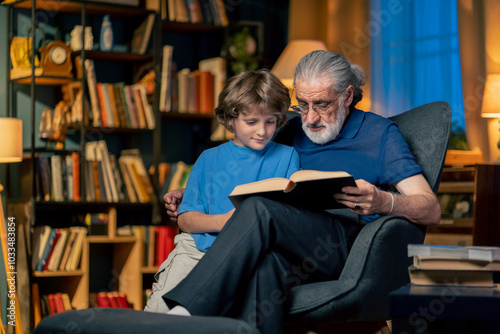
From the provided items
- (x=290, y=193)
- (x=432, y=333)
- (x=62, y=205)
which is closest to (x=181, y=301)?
(x=290, y=193)

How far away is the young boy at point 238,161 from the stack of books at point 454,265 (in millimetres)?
596

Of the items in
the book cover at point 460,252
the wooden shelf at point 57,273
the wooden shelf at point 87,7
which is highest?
the wooden shelf at point 87,7

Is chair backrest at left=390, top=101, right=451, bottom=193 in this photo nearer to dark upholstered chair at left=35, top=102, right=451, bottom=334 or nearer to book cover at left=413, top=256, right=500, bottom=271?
dark upholstered chair at left=35, top=102, right=451, bottom=334

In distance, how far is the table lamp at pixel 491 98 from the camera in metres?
3.43

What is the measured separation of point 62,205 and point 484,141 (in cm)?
226

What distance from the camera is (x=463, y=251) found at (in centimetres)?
148

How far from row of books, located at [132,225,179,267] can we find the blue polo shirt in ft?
5.72

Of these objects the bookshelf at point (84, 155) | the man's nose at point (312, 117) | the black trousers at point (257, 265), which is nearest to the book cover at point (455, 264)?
the black trousers at point (257, 265)

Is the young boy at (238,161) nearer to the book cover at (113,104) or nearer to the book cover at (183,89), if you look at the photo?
the book cover at (113,104)

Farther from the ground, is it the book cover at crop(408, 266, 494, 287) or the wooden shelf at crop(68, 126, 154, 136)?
the wooden shelf at crop(68, 126, 154, 136)

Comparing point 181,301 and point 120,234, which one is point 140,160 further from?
point 181,301

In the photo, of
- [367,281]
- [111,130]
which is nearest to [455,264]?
[367,281]

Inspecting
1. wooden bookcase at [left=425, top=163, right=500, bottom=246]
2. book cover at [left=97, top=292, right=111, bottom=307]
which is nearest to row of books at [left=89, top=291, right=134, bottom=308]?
book cover at [left=97, top=292, right=111, bottom=307]

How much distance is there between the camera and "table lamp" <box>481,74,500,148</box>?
11.3 feet
